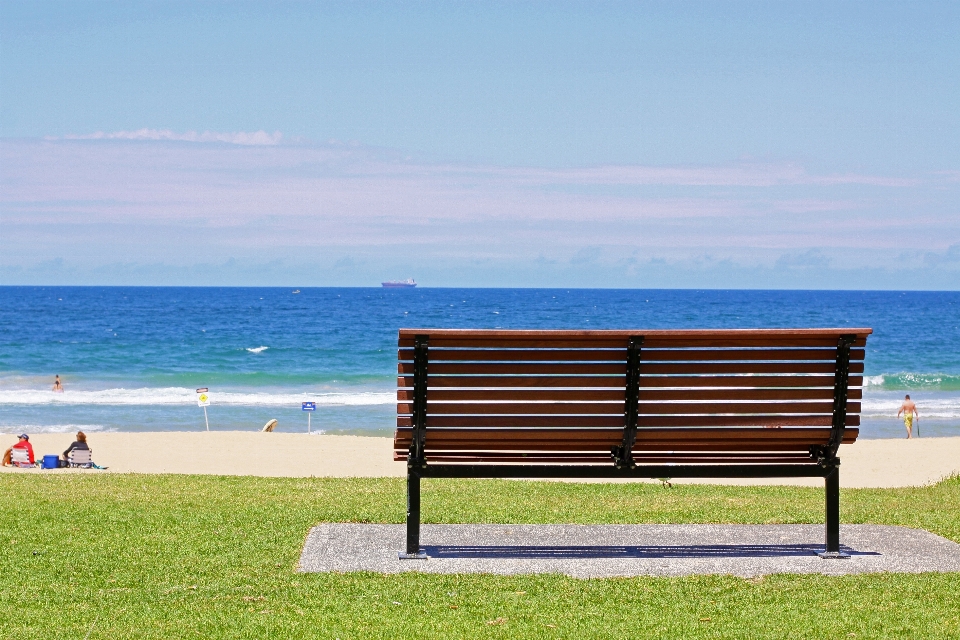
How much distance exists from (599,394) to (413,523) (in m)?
1.32

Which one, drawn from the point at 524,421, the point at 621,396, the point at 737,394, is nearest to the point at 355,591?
the point at 524,421

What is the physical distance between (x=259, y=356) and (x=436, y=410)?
55409 millimetres

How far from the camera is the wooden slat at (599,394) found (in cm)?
596

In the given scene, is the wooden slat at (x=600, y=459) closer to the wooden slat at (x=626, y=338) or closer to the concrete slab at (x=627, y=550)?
the concrete slab at (x=627, y=550)

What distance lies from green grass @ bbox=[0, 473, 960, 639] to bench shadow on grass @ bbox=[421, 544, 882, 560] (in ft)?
2.22

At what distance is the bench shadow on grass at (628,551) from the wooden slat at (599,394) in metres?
1.00

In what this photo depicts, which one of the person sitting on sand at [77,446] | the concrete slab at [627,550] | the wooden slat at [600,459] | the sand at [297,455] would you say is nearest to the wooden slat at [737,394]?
the wooden slat at [600,459]

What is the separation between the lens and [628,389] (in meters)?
6.00

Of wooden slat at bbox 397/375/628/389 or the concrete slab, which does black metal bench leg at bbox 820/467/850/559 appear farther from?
wooden slat at bbox 397/375/628/389

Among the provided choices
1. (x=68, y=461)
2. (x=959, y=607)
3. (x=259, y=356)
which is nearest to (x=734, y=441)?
(x=959, y=607)

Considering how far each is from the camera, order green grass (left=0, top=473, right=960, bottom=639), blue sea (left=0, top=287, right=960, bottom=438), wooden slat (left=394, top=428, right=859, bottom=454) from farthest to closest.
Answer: blue sea (left=0, top=287, right=960, bottom=438) < wooden slat (left=394, top=428, right=859, bottom=454) < green grass (left=0, top=473, right=960, bottom=639)

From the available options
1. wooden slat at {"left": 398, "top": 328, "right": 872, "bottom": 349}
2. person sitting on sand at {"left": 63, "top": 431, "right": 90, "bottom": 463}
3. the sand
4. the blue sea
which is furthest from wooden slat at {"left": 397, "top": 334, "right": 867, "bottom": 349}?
the blue sea

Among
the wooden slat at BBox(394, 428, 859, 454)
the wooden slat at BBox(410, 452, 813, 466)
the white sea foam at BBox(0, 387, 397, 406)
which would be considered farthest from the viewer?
the white sea foam at BBox(0, 387, 397, 406)

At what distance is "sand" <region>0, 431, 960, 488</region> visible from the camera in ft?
61.3
